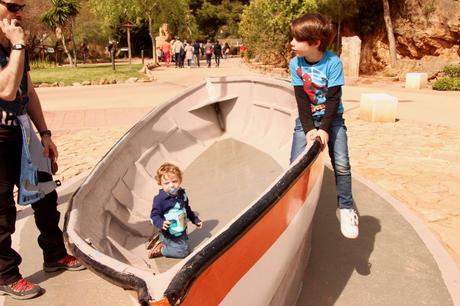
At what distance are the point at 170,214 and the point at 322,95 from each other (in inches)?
60.1

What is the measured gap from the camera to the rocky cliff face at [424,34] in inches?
770

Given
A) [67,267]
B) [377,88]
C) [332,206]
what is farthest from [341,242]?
[377,88]

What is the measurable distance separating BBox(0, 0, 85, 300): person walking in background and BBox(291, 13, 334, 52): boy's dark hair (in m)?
1.81

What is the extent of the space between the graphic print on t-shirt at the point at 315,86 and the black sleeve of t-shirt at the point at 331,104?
143 millimetres

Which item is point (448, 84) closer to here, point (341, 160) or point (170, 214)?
point (341, 160)

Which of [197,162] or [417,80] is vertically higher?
[417,80]

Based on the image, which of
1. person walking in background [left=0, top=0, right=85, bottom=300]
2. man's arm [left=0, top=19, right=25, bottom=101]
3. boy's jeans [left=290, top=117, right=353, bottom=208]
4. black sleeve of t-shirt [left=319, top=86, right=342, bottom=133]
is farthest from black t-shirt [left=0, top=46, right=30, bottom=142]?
boy's jeans [left=290, top=117, right=353, bottom=208]

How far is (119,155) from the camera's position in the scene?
4.24 m

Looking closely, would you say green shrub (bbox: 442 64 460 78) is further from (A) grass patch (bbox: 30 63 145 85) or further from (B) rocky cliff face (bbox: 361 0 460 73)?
(A) grass patch (bbox: 30 63 145 85)

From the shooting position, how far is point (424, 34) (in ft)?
67.2

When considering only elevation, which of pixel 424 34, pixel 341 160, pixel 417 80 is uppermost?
pixel 424 34

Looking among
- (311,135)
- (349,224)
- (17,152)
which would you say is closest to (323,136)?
(311,135)

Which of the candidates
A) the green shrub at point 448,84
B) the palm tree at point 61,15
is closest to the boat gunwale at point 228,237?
the green shrub at point 448,84

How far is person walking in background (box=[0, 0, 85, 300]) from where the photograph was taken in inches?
97.3
